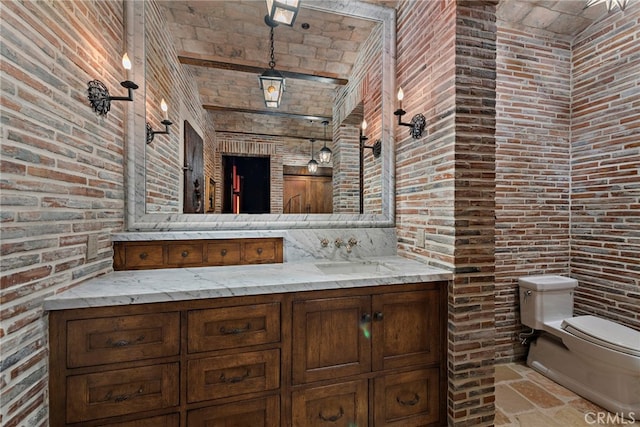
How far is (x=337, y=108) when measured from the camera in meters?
2.10

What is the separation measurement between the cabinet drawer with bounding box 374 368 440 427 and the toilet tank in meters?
1.38

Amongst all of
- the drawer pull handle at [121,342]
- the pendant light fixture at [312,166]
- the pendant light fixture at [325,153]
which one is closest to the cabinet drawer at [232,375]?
the drawer pull handle at [121,342]

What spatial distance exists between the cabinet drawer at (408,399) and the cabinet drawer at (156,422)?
3.20ft

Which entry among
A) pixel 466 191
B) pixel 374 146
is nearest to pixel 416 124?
pixel 374 146

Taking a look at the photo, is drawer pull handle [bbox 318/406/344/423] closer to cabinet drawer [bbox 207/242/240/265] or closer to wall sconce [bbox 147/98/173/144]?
cabinet drawer [bbox 207/242/240/265]

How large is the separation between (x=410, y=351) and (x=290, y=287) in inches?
31.5

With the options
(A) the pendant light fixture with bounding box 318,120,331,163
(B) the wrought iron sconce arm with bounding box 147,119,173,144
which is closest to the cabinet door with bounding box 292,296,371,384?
(A) the pendant light fixture with bounding box 318,120,331,163

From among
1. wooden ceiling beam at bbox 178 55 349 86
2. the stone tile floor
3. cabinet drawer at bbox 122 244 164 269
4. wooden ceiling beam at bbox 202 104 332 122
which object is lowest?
the stone tile floor

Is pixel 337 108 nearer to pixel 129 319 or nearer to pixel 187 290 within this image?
pixel 187 290

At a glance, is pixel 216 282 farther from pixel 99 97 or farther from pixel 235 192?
pixel 99 97

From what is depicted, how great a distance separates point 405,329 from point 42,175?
5.99 feet

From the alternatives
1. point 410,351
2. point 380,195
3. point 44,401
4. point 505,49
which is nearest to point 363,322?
point 410,351

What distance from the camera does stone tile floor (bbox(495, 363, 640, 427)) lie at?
5.60 feet

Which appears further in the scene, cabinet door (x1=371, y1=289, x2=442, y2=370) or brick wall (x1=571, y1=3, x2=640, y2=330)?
brick wall (x1=571, y1=3, x2=640, y2=330)
